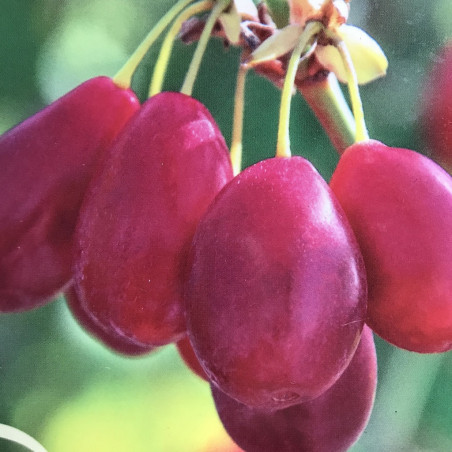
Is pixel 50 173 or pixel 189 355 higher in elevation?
pixel 50 173

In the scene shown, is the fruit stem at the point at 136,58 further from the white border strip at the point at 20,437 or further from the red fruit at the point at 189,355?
the white border strip at the point at 20,437

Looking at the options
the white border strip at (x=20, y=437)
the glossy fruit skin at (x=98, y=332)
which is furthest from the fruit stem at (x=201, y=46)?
the white border strip at (x=20, y=437)

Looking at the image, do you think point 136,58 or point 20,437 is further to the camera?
point 20,437

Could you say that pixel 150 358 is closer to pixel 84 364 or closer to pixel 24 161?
pixel 84 364

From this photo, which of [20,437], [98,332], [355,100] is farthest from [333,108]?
[20,437]

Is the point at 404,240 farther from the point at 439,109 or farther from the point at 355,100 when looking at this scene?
the point at 439,109

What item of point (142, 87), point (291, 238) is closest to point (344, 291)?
point (291, 238)
